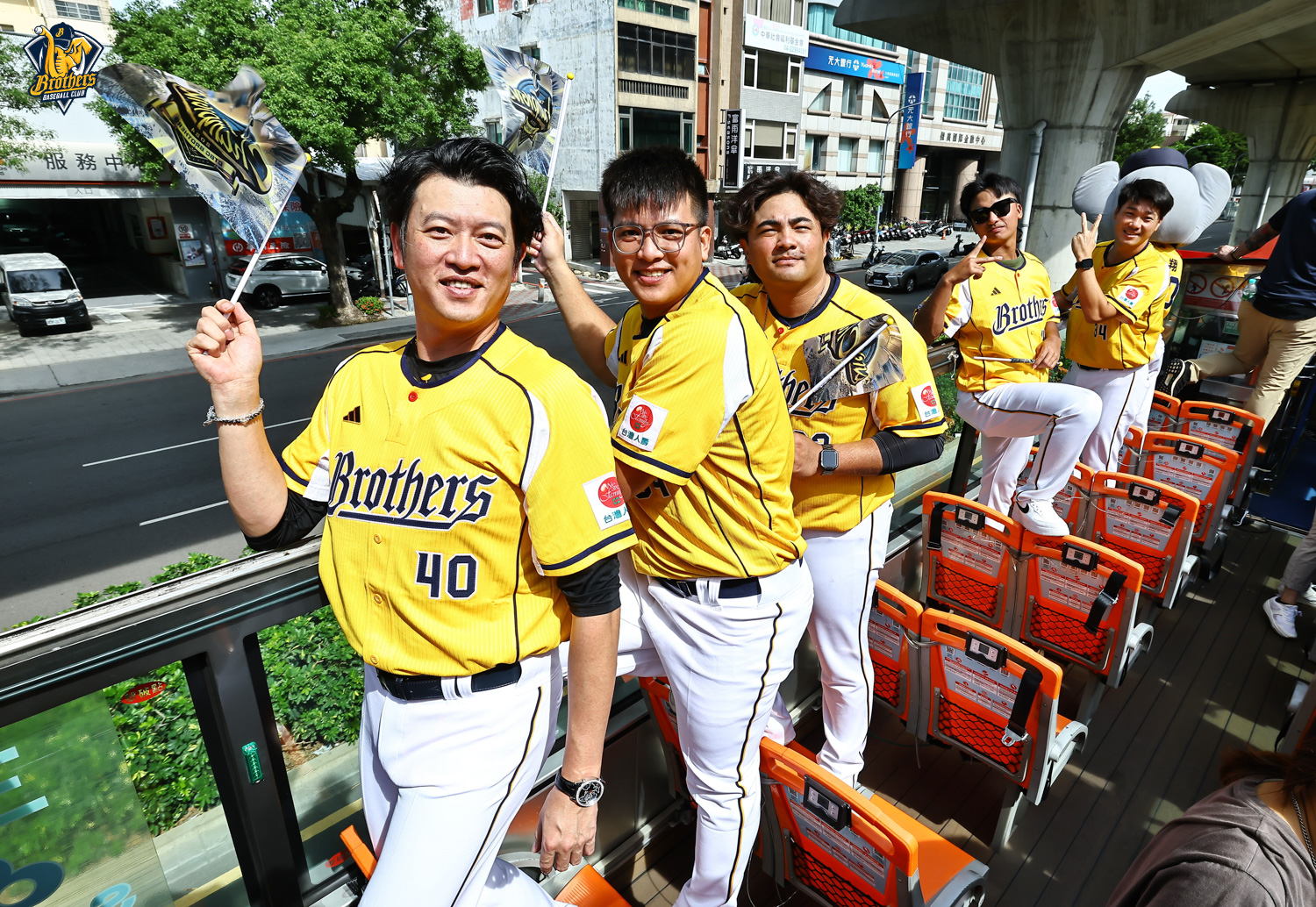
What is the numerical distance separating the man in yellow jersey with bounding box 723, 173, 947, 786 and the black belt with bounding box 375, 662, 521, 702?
3.71ft

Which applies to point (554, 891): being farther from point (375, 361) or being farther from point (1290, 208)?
point (1290, 208)

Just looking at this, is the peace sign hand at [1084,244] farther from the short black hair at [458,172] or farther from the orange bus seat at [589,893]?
the orange bus seat at [589,893]

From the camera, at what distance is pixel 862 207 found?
41562 millimetres

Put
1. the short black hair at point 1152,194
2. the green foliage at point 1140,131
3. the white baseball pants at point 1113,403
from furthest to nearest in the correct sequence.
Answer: the green foliage at point 1140,131 < the white baseball pants at point 1113,403 < the short black hair at point 1152,194

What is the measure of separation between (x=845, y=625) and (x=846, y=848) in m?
0.70

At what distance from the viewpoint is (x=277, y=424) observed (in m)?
13.1

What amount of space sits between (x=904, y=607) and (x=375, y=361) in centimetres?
195

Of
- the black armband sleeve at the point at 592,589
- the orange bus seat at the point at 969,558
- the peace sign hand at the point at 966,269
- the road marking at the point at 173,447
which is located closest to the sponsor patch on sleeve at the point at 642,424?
the black armband sleeve at the point at 592,589

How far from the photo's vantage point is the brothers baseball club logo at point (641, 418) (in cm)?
175

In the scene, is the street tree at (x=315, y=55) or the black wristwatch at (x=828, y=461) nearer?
the black wristwatch at (x=828, y=461)

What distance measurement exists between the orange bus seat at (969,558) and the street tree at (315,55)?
15190 mm

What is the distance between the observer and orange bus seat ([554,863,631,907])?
211cm

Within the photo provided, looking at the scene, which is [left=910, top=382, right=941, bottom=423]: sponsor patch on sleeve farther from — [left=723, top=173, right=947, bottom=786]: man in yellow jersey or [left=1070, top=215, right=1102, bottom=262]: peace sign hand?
[left=1070, top=215, right=1102, bottom=262]: peace sign hand

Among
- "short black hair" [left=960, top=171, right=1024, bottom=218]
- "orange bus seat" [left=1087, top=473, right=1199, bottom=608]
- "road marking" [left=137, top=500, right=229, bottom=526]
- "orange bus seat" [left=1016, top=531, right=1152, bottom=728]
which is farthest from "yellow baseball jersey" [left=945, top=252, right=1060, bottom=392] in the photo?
"road marking" [left=137, top=500, right=229, bottom=526]
